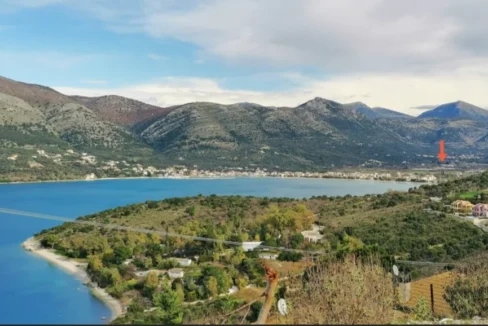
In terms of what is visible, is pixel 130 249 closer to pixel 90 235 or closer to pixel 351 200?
pixel 90 235

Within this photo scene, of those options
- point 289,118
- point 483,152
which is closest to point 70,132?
point 289,118

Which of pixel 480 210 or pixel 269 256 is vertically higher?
pixel 480 210

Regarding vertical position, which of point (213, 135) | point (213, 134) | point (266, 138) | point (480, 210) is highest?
point (213, 134)

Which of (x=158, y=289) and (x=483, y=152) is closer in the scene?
(x=158, y=289)

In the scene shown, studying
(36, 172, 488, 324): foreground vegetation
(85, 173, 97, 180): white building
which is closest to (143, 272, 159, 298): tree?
(36, 172, 488, 324): foreground vegetation

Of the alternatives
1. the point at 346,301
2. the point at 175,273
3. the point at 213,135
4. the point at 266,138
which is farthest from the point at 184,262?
the point at 266,138

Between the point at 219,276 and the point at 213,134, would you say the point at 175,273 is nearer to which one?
the point at 219,276
